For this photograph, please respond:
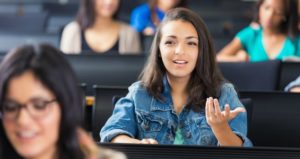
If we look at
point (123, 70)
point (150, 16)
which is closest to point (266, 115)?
point (123, 70)

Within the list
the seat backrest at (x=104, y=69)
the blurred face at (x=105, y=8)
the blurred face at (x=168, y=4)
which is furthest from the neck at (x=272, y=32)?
the seat backrest at (x=104, y=69)

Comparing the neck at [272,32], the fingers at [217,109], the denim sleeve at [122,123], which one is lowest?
the denim sleeve at [122,123]

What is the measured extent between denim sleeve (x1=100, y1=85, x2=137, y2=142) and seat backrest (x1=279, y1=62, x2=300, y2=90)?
1.07 m

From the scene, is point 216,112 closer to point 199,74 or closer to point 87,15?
point 199,74

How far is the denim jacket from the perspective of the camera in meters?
2.35

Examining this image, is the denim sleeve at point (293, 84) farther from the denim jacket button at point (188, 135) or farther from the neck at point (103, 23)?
the neck at point (103, 23)

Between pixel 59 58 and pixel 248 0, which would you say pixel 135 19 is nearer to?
pixel 248 0

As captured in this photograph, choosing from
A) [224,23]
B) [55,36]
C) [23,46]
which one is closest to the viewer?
[23,46]

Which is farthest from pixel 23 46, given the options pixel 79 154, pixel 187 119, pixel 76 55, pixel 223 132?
pixel 76 55

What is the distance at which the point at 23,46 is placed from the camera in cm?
139

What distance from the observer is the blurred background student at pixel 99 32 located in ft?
13.8

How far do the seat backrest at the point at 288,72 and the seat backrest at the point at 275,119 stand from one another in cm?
59

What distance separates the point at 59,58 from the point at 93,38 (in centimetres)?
286

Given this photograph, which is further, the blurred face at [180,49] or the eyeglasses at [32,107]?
the blurred face at [180,49]
